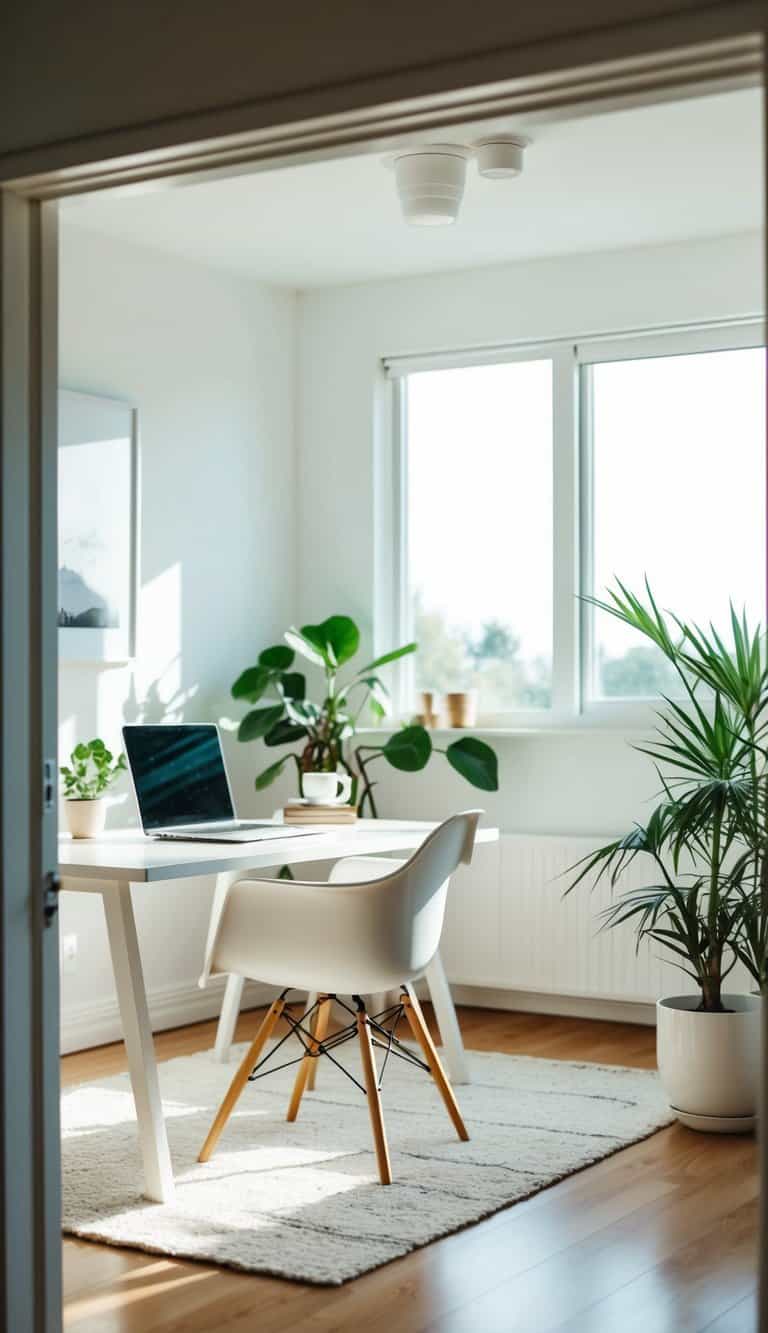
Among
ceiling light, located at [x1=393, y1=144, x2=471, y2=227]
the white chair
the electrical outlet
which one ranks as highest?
ceiling light, located at [x1=393, y1=144, x2=471, y2=227]

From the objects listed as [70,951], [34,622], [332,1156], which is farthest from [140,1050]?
[70,951]

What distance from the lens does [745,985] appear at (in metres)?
4.95

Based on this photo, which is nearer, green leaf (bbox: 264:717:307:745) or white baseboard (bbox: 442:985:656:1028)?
white baseboard (bbox: 442:985:656:1028)

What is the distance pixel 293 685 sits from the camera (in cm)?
558

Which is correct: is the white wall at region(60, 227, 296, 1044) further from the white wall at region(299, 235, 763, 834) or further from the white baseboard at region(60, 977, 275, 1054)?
the white wall at region(299, 235, 763, 834)

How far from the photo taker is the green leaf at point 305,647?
5.45 metres

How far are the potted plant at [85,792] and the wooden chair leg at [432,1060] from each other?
0.94 metres

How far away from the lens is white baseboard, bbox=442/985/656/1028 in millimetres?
5332

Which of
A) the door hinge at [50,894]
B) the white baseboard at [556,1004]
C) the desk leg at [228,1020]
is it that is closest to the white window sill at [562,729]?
the white baseboard at [556,1004]

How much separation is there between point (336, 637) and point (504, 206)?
62.3 inches

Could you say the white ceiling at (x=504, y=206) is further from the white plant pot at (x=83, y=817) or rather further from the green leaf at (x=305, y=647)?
the white plant pot at (x=83, y=817)

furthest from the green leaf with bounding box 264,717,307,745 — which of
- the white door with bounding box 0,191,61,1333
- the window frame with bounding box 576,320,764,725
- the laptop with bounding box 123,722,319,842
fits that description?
the white door with bounding box 0,191,61,1333

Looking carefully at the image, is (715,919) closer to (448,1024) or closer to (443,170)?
(448,1024)

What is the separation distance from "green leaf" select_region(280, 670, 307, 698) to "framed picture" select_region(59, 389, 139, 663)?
23.4 inches
